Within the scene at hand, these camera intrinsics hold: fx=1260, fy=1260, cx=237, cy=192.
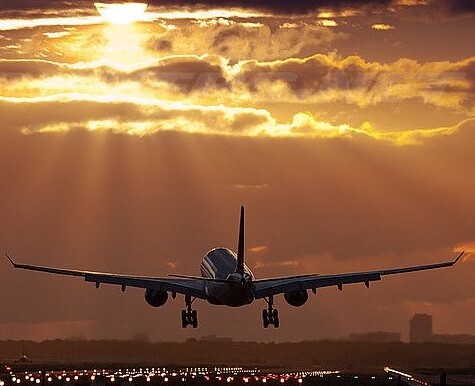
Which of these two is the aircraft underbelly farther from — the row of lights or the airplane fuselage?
the row of lights

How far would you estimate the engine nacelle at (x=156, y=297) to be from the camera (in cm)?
12888

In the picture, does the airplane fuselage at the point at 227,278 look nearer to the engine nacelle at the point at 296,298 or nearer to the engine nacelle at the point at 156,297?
the engine nacelle at the point at 156,297

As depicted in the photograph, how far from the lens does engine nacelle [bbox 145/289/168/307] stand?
128875 millimetres

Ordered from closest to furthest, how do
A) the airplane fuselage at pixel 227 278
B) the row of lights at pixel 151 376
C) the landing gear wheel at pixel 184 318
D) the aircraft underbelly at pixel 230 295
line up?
the row of lights at pixel 151 376 → the airplane fuselage at pixel 227 278 → the aircraft underbelly at pixel 230 295 → the landing gear wheel at pixel 184 318

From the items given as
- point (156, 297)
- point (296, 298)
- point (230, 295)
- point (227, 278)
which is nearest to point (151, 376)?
point (230, 295)

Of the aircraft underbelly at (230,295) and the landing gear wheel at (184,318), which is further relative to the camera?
the landing gear wheel at (184,318)

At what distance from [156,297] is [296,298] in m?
14.5

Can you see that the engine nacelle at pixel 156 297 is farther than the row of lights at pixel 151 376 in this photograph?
Yes

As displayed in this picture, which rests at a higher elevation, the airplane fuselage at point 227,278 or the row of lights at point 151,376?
the airplane fuselage at point 227,278

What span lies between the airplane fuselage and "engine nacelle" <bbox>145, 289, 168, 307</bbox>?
517cm

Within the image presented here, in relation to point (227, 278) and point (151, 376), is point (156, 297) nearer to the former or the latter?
point (227, 278)

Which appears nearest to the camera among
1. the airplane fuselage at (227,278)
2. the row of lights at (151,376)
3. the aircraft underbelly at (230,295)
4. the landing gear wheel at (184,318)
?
the row of lights at (151,376)

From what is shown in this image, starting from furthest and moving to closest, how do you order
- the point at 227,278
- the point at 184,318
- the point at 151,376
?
1. the point at 184,318
2. the point at 227,278
3. the point at 151,376

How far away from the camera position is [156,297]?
423 ft
